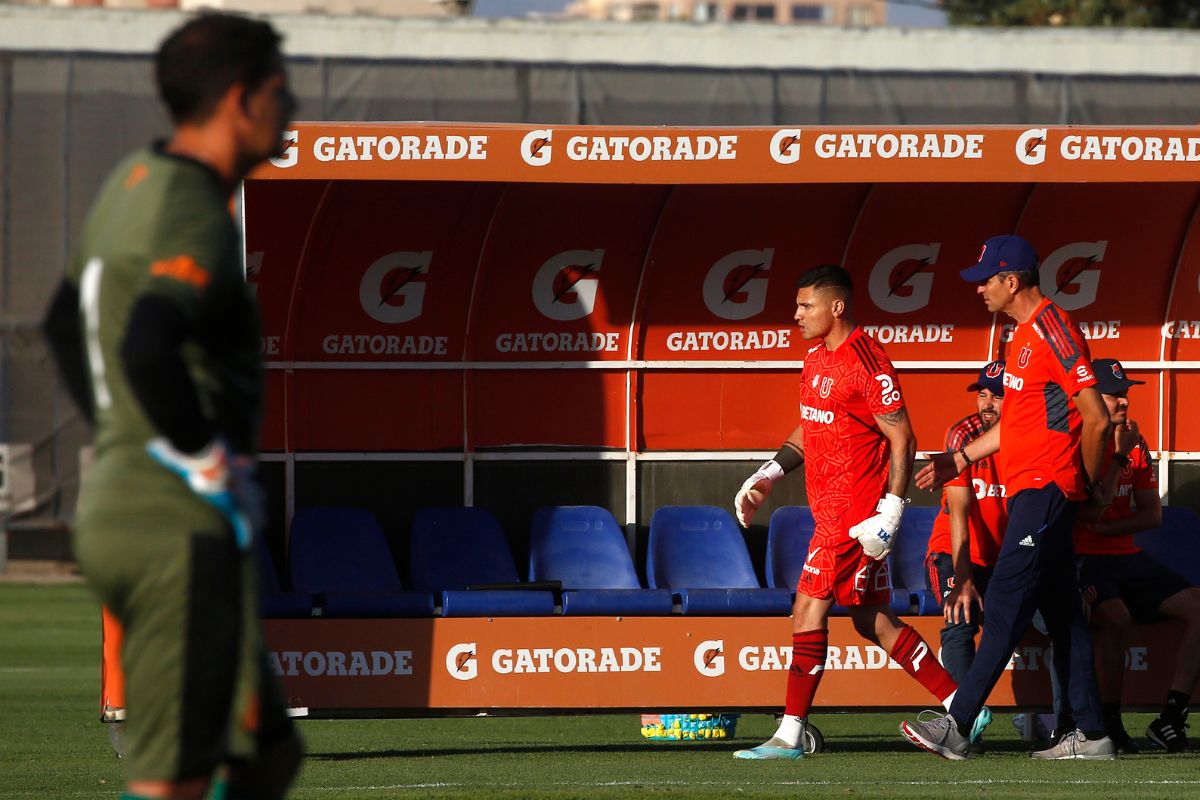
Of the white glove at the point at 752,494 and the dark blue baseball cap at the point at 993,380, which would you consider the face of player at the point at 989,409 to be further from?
the white glove at the point at 752,494

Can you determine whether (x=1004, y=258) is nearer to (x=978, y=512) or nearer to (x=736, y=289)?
(x=978, y=512)

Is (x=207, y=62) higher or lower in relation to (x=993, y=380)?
higher

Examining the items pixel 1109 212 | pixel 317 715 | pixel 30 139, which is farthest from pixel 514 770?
pixel 30 139

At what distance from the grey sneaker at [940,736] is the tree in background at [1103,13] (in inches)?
876

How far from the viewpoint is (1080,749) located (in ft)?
24.4

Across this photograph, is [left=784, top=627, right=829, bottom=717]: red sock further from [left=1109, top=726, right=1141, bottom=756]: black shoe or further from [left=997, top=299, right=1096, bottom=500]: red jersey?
[left=1109, top=726, right=1141, bottom=756]: black shoe

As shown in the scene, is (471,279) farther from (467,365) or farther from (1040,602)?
(1040,602)

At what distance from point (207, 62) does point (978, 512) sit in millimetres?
5572

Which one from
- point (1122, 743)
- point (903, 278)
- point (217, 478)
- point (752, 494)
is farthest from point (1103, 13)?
point (217, 478)

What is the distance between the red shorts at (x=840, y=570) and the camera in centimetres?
735

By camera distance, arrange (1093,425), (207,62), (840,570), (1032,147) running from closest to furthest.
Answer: (207,62)
(1093,425)
(840,570)
(1032,147)

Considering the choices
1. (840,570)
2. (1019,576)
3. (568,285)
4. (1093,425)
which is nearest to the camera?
(1093,425)

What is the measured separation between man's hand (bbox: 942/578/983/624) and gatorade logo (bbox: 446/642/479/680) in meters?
1.96

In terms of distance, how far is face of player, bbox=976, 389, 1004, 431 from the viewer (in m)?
8.16
